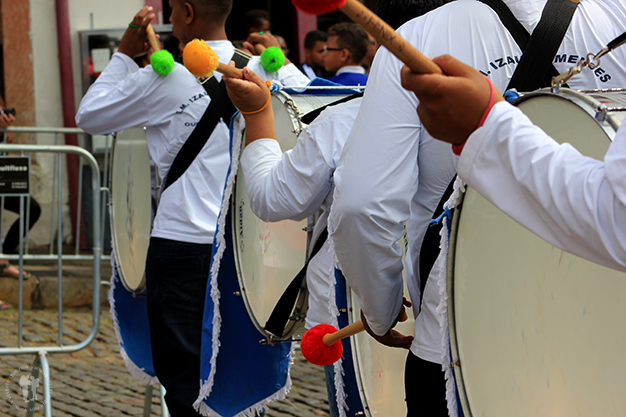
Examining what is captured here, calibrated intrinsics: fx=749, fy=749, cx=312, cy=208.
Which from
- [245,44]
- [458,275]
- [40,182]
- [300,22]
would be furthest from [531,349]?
[300,22]

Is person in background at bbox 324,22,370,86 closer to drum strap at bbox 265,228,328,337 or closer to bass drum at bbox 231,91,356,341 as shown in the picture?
bass drum at bbox 231,91,356,341

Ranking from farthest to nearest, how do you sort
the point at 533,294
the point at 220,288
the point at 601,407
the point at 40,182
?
the point at 40,182 → the point at 220,288 → the point at 533,294 → the point at 601,407

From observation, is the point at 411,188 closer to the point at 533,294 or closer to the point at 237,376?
the point at 533,294

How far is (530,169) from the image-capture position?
0.97 m

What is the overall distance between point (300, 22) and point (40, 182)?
3079mm

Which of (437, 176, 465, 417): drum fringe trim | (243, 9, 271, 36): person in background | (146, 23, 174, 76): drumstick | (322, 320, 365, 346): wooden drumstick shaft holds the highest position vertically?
(243, 9, 271, 36): person in background

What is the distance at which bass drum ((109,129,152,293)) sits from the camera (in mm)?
3516

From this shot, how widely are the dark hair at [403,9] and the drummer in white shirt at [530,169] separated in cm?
101

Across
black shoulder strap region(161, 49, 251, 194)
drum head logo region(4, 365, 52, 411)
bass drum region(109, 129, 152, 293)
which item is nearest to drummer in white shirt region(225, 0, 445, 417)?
black shoulder strap region(161, 49, 251, 194)

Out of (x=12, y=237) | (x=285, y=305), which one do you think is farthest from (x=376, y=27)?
(x=12, y=237)

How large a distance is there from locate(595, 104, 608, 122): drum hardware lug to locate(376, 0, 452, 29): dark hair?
1.00 metres

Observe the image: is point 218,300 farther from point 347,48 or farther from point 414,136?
point 347,48

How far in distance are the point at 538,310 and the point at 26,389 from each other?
289 cm

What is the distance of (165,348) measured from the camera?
119 inches
